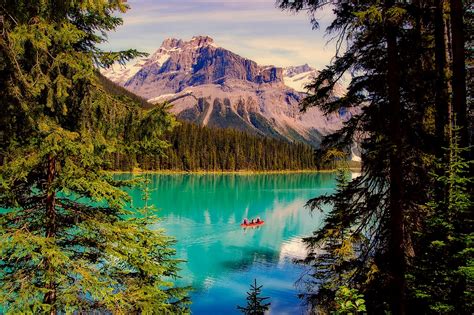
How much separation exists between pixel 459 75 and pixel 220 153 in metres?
139

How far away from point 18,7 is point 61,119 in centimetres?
195

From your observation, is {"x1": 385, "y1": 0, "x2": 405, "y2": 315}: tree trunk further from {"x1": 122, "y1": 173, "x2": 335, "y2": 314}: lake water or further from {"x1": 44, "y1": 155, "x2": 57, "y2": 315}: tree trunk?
{"x1": 44, "y1": 155, "x2": 57, "y2": 315}: tree trunk

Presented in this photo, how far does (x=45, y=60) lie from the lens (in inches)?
254

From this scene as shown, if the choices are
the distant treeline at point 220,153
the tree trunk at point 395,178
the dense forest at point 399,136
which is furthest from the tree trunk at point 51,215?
the distant treeline at point 220,153

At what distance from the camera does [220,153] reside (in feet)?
481

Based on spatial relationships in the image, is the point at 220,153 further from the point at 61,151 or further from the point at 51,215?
the point at 61,151

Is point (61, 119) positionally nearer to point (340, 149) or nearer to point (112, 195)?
point (112, 195)

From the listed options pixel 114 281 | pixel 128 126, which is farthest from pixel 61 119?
pixel 114 281

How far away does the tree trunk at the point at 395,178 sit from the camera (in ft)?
25.2

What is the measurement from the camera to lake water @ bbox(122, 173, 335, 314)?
25.0m

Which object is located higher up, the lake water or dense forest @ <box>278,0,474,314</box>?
dense forest @ <box>278,0,474,314</box>

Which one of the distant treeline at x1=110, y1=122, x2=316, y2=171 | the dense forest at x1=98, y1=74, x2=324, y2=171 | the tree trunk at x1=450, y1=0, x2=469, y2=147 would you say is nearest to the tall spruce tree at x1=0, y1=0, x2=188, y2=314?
the tree trunk at x1=450, y1=0, x2=469, y2=147

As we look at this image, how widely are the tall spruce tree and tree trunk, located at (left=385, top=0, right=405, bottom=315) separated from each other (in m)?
4.51

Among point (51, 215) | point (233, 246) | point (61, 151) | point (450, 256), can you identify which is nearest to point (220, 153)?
point (233, 246)
